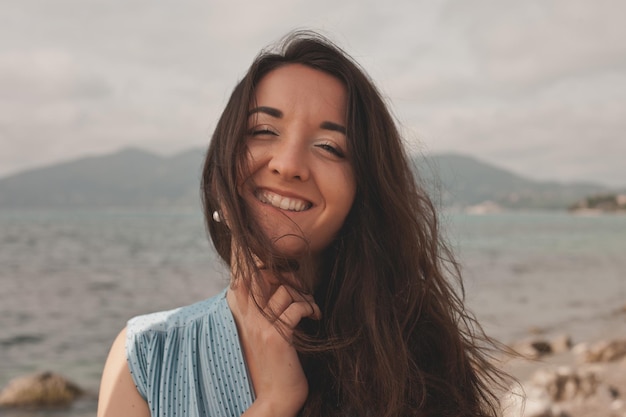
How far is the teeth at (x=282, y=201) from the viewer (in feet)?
6.43

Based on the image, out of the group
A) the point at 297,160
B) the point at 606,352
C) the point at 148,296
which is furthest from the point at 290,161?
the point at 148,296

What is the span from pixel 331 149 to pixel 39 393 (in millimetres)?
6779

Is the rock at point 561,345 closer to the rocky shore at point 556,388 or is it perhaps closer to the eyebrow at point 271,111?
the rocky shore at point 556,388

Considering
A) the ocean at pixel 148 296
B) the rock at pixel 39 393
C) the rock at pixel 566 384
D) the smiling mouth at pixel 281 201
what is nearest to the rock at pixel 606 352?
the rock at pixel 566 384

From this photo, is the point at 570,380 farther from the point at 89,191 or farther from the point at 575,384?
the point at 89,191

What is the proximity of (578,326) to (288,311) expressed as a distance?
39.1 ft

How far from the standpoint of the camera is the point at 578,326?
12.2m

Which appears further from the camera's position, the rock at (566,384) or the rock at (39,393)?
the rock at (39,393)

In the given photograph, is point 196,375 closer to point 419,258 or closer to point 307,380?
point 307,380

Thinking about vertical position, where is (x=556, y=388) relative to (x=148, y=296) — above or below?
above

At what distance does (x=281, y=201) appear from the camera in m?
1.96

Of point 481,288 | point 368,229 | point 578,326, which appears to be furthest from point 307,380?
point 481,288

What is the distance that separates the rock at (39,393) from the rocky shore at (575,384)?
525 cm

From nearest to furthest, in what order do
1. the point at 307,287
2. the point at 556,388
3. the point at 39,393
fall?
1. the point at 307,287
2. the point at 556,388
3. the point at 39,393
